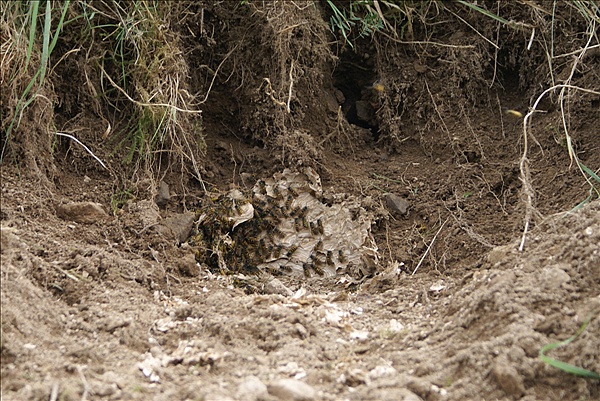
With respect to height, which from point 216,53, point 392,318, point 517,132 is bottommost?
point 392,318

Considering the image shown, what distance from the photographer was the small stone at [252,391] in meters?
2.24

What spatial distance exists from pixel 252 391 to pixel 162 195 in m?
1.95

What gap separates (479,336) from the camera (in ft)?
8.68

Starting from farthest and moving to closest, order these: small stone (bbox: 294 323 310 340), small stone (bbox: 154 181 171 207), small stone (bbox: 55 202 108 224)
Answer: small stone (bbox: 154 181 171 207) < small stone (bbox: 55 202 108 224) < small stone (bbox: 294 323 310 340)

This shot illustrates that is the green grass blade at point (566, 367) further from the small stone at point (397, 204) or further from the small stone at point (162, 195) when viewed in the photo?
the small stone at point (162, 195)

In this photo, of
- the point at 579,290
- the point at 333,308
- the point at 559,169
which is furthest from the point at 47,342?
the point at 559,169

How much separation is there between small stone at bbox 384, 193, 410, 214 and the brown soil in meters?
0.04

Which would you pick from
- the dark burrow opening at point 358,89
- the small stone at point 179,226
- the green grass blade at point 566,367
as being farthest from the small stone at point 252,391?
the dark burrow opening at point 358,89

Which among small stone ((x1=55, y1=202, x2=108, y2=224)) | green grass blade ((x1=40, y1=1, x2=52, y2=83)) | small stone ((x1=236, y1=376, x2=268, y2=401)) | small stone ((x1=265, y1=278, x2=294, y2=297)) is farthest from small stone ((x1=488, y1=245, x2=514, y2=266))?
green grass blade ((x1=40, y1=1, x2=52, y2=83))

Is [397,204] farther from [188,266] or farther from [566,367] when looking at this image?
[566,367]

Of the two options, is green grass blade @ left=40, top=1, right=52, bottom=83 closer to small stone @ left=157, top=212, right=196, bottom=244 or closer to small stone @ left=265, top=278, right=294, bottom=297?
small stone @ left=157, top=212, right=196, bottom=244

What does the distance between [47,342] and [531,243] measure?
2164 mm

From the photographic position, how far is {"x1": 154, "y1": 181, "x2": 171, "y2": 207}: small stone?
3.97m

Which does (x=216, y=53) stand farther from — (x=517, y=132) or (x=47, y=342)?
(x=47, y=342)
